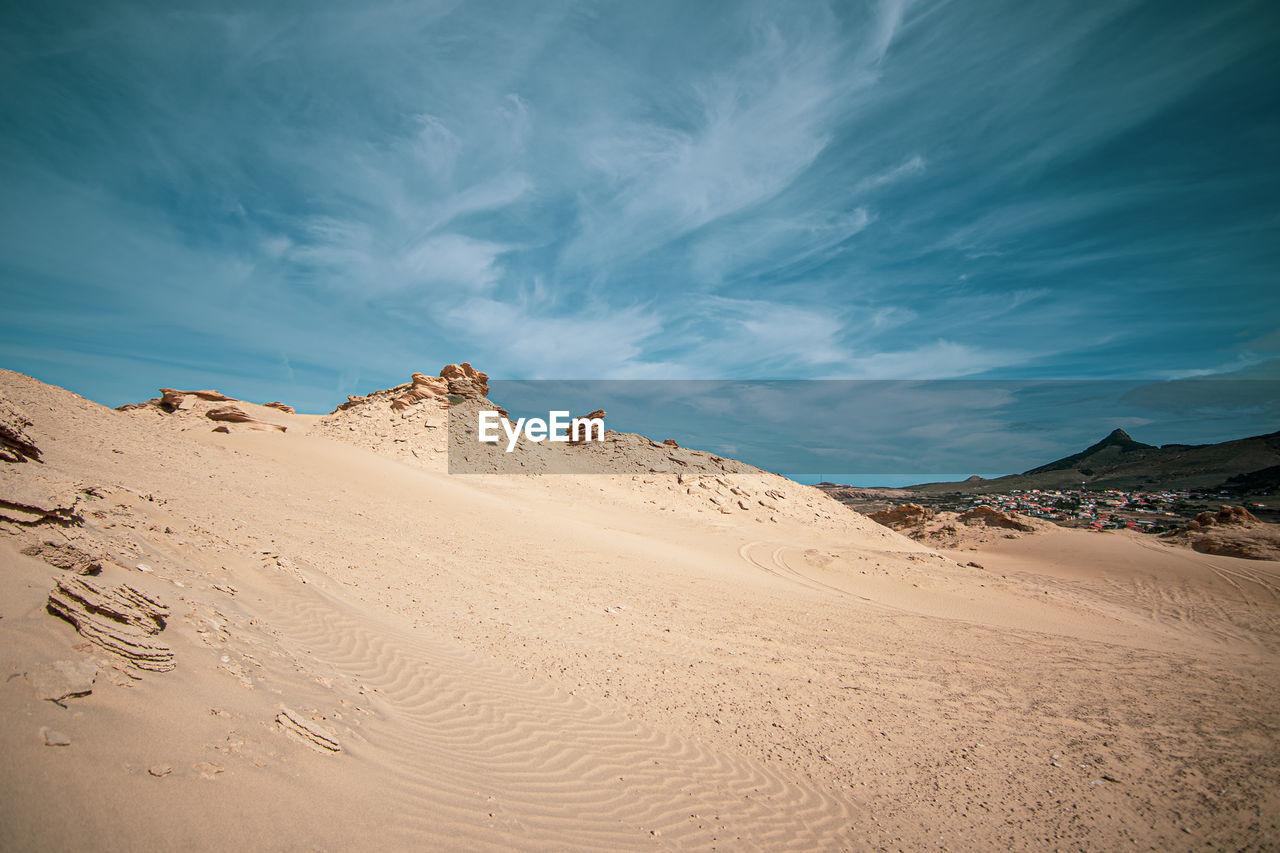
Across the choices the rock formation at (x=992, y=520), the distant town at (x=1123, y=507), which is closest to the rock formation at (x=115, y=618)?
the rock formation at (x=992, y=520)

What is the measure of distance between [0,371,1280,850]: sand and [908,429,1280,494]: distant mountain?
179ft

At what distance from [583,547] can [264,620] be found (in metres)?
9.62

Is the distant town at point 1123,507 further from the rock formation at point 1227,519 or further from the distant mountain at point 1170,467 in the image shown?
the distant mountain at point 1170,467

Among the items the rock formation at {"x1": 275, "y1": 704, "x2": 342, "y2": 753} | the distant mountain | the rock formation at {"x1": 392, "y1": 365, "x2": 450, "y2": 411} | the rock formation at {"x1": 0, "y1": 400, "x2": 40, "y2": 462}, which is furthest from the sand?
the distant mountain

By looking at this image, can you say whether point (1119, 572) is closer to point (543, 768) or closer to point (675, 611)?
point (675, 611)

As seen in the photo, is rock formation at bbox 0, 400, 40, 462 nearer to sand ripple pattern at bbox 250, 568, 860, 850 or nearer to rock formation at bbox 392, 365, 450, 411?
sand ripple pattern at bbox 250, 568, 860, 850

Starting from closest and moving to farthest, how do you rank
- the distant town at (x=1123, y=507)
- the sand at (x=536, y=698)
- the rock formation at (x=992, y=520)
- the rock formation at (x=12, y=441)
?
the sand at (x=536, y=698)
the rock formation at (x=12, y=441)
the rock formation at (x=992, y=520)
the distant town at (x=1123, y=507)

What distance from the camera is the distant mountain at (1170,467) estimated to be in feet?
167

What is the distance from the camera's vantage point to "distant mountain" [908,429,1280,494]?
5075 cm

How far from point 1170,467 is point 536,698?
84.8 meters

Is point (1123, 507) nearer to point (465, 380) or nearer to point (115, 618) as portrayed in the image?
point (465, 380)

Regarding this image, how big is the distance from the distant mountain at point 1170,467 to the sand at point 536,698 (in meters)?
54.7

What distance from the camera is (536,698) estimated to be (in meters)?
5.98

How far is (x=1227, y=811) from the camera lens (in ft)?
15.8
